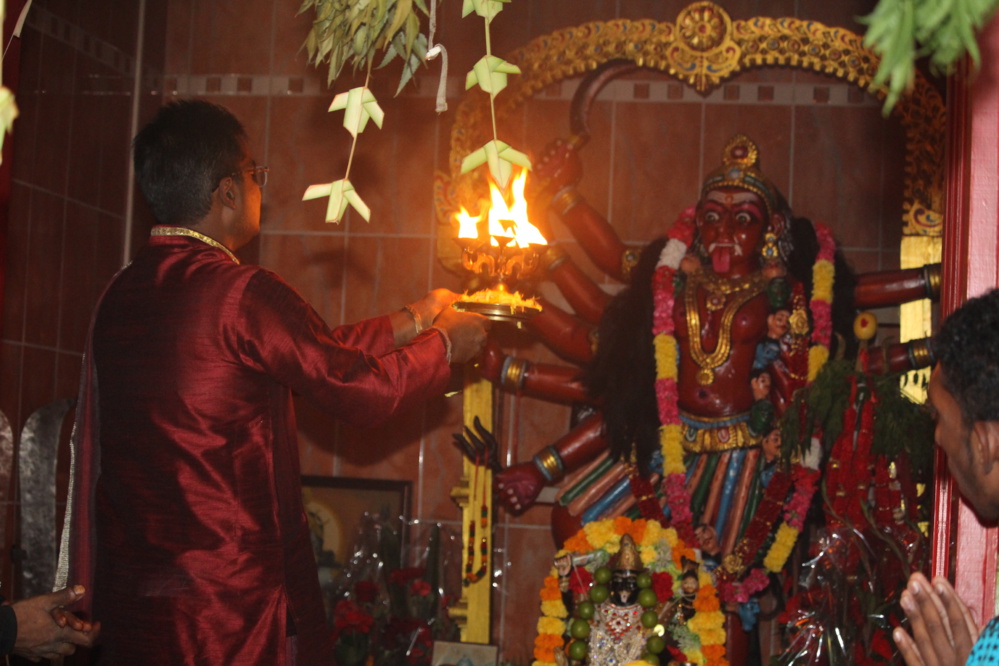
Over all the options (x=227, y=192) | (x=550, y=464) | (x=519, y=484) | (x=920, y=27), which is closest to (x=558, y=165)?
(x=550, y=464)

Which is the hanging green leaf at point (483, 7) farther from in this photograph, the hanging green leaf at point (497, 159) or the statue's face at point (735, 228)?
the statue's face at point (735, 228)

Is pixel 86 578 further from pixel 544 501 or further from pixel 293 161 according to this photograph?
pixel 293 161

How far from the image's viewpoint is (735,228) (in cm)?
516

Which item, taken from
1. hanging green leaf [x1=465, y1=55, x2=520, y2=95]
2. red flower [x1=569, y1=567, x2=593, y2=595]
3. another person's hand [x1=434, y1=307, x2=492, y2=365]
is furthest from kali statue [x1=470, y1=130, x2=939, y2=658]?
hanging green leaf [x1=465, y1=55, x2=520, y2=95]

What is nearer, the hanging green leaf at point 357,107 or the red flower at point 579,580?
the hanging green leaf at point 357,107

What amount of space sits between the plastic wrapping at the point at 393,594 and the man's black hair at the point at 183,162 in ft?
9.37

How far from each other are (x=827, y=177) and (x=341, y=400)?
393 centimetres

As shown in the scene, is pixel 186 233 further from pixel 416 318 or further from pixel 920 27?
pixel 920 27

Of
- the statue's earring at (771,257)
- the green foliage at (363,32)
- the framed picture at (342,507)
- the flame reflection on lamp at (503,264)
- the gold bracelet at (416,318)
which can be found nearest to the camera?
the green foliage at (363,32)

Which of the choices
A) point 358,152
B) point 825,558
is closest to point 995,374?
point 825,558

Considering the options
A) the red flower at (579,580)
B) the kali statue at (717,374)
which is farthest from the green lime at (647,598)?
the kali statue at (717,374)

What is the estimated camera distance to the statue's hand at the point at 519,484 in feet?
17.7

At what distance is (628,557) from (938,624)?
2678 millimetres

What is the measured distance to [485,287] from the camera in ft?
9.62
